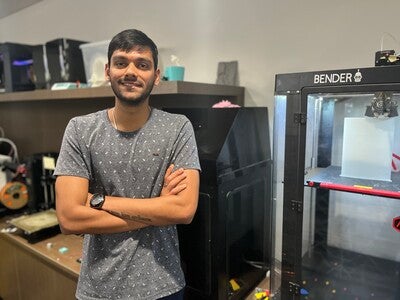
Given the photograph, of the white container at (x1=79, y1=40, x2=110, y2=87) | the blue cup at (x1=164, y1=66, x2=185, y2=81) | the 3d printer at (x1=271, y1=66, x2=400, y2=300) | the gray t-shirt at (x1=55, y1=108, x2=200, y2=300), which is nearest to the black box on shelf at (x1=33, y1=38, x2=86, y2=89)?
the white container at (x1=79, y1=40, x2=110, y2=87)

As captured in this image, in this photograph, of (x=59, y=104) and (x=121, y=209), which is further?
(x=59, y=104)

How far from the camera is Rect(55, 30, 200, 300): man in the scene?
3.35 ft

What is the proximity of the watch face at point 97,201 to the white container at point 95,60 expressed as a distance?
89 cm

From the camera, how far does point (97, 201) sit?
1040mm

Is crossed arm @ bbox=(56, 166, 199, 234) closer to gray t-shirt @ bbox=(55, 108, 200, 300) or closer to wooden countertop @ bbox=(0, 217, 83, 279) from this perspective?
gray t-shirt @ bbox=(55, 108, 200, 300)

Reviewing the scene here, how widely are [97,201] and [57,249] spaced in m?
0.89

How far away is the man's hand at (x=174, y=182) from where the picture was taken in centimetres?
104

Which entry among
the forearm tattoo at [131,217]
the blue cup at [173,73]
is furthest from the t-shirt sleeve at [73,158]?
the blue cup at [173,73]

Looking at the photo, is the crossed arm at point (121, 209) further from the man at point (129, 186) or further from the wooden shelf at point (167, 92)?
the wooden shelf at point (167, 92)

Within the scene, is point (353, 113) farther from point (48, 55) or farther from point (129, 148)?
point (48, 55)

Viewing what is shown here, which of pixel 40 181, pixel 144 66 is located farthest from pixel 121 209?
pixel 40 181

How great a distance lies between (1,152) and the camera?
10.1 ft

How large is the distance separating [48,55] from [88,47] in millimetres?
366

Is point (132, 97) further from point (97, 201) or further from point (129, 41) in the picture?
point (97, 201)
